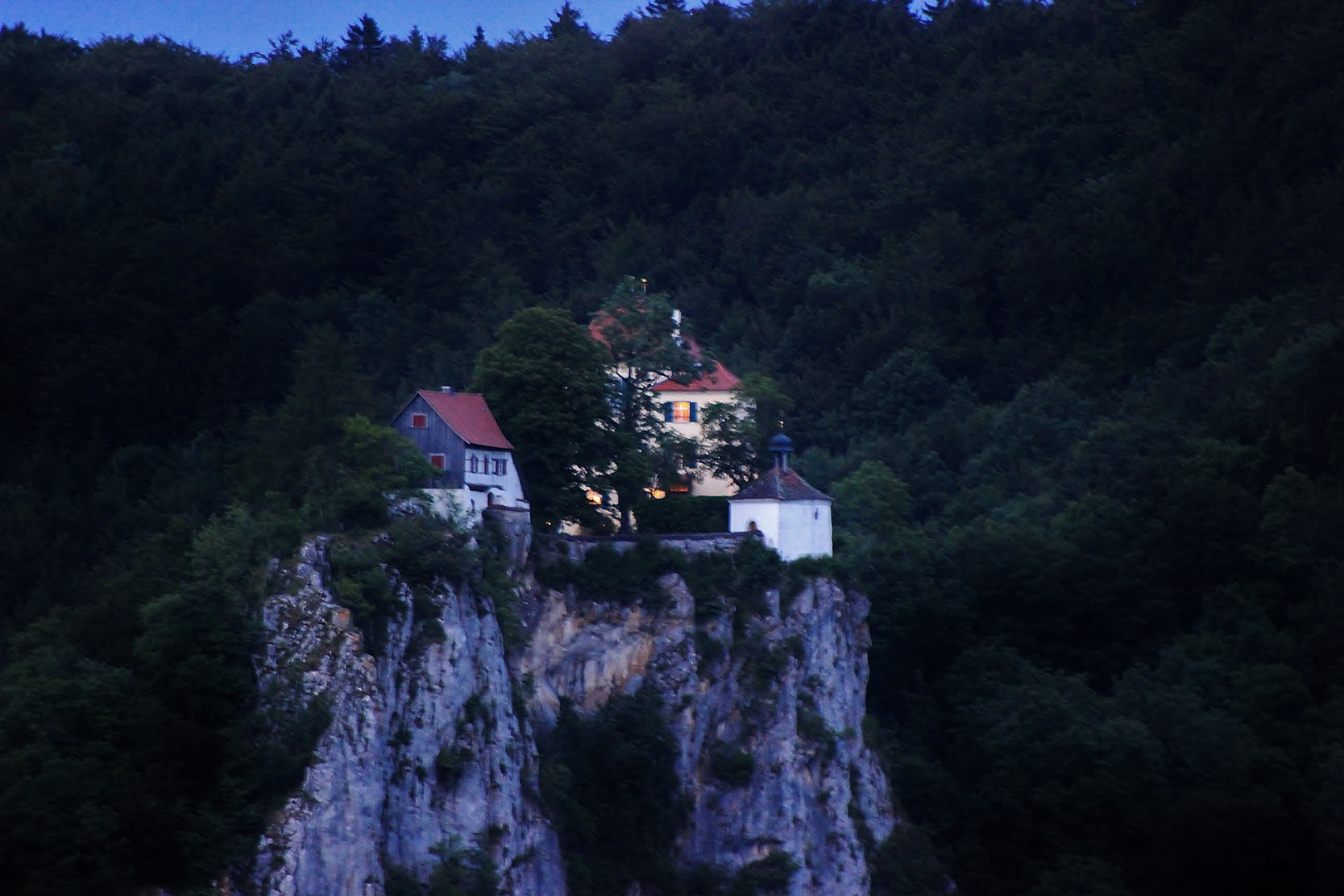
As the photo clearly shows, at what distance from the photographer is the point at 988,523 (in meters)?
71.2

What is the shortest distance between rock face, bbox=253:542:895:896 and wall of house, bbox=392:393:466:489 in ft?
13.6

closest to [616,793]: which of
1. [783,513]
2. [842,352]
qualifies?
[783,513]

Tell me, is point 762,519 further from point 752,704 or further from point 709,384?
point 709,384

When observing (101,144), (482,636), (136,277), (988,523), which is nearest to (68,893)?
(482,636)

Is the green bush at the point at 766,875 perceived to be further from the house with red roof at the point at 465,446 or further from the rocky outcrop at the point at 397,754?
the house with red roof at the point at 465,446

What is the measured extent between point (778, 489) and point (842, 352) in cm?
2794

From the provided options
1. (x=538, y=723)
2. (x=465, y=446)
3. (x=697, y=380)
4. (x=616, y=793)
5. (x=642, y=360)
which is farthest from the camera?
(x=697, y=380)

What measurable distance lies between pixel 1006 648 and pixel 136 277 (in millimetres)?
43869

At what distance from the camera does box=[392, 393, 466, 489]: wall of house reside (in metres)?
56.8

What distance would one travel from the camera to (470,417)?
58312 mm

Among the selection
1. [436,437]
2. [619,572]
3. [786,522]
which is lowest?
[619,572]

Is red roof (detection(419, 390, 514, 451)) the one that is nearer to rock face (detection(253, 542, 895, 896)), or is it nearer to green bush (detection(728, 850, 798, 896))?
rock face (detection(253, 542, 895, 896))

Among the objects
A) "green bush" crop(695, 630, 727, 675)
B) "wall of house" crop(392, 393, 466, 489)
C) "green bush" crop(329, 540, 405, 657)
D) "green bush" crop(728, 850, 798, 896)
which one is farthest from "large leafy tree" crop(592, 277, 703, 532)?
"green bush" crop(329, 540, 405, 657)

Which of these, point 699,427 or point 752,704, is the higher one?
point 699,427
